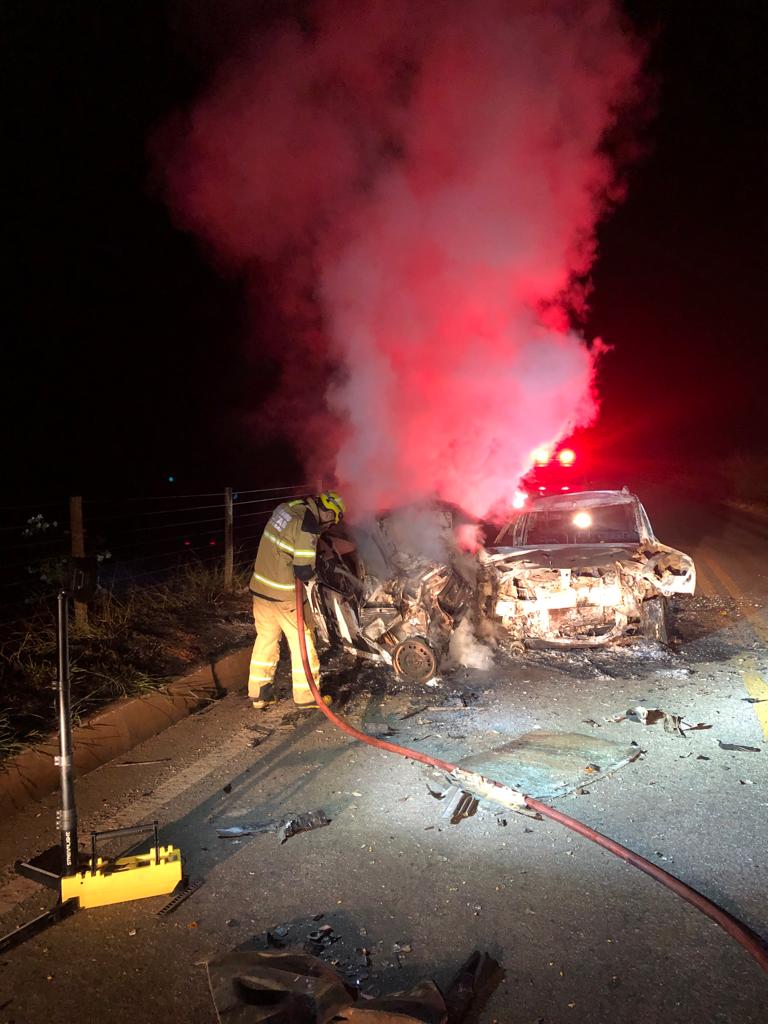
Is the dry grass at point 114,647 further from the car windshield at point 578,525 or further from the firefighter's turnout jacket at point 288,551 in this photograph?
the car windshield at point 578,525

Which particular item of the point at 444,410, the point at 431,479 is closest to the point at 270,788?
the point at 431,479

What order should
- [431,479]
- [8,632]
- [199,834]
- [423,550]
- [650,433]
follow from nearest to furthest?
[199,834] < [8,632] < [423,550] < [431,479] < [650,433]

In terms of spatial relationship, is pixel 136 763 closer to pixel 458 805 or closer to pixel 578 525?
pixel 458 805

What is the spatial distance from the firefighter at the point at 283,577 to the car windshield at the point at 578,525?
298 cm

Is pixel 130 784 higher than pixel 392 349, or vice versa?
pixel 392 349

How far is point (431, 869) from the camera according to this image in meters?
3.45

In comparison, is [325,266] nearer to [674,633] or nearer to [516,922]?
[674,633]

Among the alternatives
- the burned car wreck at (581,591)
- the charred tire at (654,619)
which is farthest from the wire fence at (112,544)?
Result: the charred tire at (654,619)

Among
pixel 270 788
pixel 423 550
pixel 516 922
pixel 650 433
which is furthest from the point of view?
pixel 650 433

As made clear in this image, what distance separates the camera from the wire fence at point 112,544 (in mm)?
6867

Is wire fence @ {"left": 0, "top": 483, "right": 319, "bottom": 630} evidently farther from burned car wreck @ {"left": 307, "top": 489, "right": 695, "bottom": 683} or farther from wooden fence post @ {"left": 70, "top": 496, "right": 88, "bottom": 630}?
burned car wreck @ {"left": 307, "top": 489, "right": 695, "bottom": 683}

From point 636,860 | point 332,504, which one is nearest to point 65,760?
point 636,860

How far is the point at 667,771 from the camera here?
4496 mm

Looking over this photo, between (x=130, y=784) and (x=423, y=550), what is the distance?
3.60 metres
